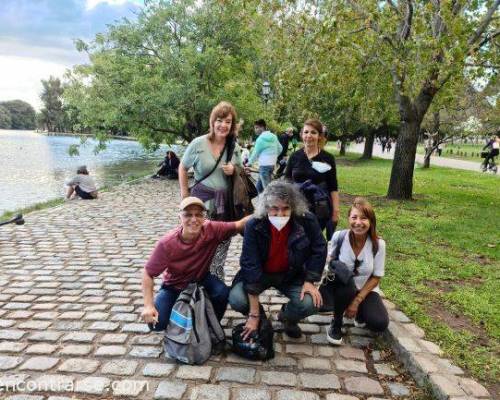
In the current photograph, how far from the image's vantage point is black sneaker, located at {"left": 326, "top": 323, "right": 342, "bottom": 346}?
3906mm

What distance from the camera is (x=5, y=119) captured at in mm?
144000

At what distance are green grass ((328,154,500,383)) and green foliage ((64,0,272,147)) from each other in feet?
25.1

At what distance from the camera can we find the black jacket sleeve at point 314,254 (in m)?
3.80

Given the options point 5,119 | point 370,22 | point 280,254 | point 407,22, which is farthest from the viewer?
point 5,119

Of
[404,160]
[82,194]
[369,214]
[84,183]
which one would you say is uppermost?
[369,214]

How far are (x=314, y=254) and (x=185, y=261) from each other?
1.13 m

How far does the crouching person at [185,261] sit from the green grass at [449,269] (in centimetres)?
205

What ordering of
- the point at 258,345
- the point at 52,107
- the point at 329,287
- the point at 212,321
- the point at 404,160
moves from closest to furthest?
the point at 258,345, the point at 212,321, the point at 329,287, the point at 404,160, the point at 52,107

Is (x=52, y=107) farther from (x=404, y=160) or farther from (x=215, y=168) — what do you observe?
(x=215, y=168)

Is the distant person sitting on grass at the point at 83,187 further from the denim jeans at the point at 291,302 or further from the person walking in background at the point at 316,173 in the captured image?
the denim jeans at the point at 291,302

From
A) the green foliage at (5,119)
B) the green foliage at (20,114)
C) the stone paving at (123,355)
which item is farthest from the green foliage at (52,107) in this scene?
the stone paving at (123,355)

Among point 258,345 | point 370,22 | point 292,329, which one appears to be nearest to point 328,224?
point 292,329

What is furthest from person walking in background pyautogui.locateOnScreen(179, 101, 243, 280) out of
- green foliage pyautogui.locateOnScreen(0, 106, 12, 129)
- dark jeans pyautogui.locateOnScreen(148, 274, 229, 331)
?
green foliage pyautogui.locateOnScreen(0, 106, 12, 129)

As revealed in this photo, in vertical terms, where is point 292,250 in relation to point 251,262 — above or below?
above
